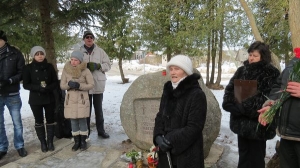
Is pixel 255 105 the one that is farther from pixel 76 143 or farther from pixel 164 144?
pixel 76 143

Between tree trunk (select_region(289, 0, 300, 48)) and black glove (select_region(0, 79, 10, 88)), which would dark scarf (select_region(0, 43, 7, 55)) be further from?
tree trunk (select_region(289, 0, 300, 48))

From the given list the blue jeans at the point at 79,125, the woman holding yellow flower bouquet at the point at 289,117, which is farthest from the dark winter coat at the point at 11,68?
the woman holding yellow flower bouquet at the point at 289,117

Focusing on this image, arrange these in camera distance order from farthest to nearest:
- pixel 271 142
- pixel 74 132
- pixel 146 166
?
pixel 271 142 < pixel 74 132 < pixel 146 166

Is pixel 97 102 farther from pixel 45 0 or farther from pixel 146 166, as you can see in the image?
pixel 45 0

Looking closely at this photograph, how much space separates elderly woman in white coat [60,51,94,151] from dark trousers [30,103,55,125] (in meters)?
0.30

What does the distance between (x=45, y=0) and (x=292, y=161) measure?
193 inches

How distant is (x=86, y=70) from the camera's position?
427cm

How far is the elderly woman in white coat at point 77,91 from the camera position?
4.09 metres

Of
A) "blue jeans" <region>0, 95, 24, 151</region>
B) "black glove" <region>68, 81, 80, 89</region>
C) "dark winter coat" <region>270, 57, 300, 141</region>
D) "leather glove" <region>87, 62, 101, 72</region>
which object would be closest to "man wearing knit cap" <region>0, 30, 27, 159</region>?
"blue jeans" <region>0, 95, 24, 151</region>

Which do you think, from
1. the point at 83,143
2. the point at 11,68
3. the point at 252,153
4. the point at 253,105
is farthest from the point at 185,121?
the point at 11,68

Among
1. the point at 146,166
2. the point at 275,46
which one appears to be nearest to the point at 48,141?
the point at 146,166

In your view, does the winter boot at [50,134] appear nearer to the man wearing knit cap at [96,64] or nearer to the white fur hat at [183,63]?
the man wearing knit cap at [96,64]

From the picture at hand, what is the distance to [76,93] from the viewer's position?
13.5 ft

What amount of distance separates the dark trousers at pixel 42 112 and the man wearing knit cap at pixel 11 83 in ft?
0.87
